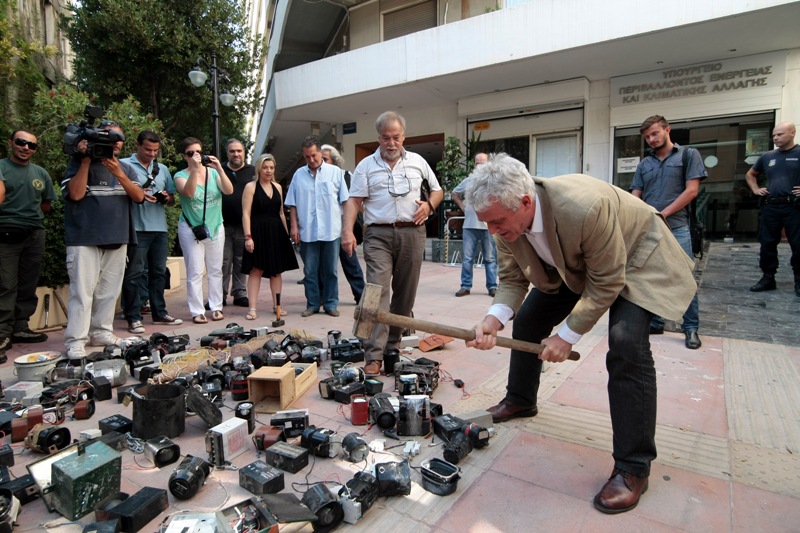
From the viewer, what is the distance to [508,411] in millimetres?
2742

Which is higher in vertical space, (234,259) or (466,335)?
(234,259)

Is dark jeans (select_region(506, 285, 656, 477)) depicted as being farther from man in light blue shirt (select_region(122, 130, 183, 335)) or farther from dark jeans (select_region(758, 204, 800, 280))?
dark jeans (select_region(758, 204, 800, 280))

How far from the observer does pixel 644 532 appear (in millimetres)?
1800

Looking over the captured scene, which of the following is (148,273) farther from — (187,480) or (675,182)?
(675,182)

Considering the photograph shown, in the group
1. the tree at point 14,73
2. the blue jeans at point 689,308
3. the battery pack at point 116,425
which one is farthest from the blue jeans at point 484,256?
the tree at point 14,73

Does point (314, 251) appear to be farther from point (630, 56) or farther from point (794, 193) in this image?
point (630, 56)

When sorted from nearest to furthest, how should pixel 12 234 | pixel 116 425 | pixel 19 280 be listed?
pixel 116 425
pixel 12 234
pixel 19 280

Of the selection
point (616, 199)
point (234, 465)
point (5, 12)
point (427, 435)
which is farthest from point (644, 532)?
point (5, 12)

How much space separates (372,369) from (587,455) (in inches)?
66.1

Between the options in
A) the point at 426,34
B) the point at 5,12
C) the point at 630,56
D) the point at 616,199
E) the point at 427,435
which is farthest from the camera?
the point at 426,34

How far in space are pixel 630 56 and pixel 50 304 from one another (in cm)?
1173

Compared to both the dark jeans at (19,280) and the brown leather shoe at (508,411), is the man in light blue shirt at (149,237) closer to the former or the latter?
the dark jeans at (19,280)

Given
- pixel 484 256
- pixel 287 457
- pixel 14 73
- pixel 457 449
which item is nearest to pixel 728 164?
pixel 484 256

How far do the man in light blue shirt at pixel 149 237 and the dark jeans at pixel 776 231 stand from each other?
7.53 m
